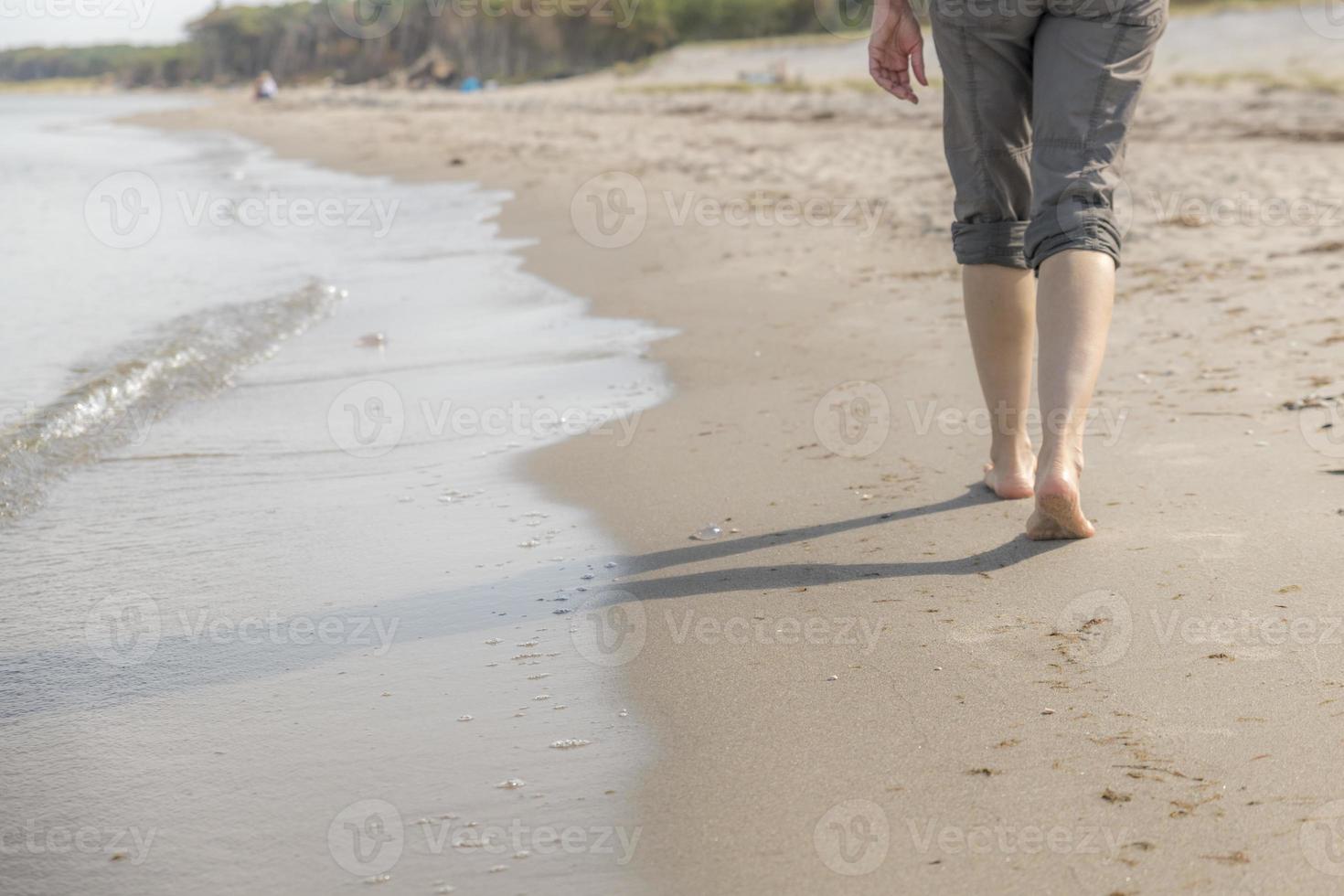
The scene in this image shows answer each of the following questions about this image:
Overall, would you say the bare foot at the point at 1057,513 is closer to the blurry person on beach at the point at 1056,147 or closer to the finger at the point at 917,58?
the blurry person on beach at the point at 1056,147

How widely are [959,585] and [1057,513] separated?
0.69ft

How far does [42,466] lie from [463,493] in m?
1.17

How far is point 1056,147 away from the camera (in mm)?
2021

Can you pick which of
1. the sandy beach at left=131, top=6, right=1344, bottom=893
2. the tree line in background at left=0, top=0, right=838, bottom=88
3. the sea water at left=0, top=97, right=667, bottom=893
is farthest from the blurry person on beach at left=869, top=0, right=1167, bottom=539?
the tree line in background at left=0, top=0, right=838, bottom=88

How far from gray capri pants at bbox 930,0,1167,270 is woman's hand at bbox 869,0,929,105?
0.32 feet

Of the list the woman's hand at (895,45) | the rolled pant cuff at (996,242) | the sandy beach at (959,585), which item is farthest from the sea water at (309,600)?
the woman's hand at (895,45)

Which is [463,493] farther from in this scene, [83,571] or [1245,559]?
[1245,559]

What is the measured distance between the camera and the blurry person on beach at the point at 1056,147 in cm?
199

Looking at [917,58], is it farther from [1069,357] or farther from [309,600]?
[309,600]

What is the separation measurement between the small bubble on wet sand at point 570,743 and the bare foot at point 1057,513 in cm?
87

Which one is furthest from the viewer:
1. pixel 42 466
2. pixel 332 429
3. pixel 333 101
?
pixel 333 101

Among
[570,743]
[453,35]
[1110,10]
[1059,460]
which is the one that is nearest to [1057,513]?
[1059,460]

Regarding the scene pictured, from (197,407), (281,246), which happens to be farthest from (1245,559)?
(281,246)

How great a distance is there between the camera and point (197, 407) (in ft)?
12.3
